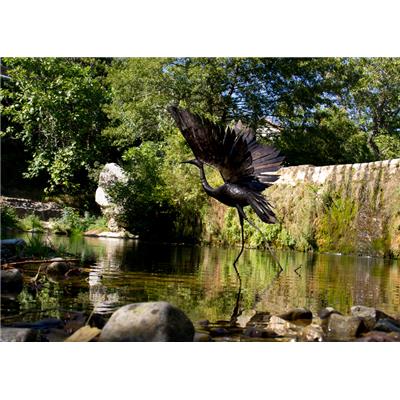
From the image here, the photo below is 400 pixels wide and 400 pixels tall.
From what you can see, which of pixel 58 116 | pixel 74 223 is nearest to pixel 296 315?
pixel 74 223

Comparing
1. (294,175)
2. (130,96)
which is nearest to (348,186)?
(294,175)

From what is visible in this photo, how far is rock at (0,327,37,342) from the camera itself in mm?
3234

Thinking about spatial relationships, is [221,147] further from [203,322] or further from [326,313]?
[203,322]

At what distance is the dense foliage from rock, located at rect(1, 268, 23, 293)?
451 inches

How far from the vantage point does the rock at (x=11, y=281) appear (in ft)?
15.5

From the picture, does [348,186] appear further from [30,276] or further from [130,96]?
[30,276]

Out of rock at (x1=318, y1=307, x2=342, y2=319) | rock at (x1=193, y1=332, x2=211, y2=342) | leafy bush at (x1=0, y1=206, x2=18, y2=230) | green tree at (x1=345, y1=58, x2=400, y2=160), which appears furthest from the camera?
green tree at (x1=345, y1=58, x2=400, y2=160)

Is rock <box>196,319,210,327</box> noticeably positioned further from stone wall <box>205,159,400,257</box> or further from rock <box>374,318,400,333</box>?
stone wall <box>205,159,400,257</box>

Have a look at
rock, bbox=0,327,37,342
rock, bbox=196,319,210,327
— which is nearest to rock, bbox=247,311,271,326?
rock, bbox=196,319,210,327

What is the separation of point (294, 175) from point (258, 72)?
4.07 metres

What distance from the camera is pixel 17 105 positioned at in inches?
778

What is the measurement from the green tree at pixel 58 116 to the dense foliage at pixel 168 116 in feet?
0.12

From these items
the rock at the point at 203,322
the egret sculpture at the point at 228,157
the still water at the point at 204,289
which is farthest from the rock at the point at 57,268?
the rock at the point at 203,322

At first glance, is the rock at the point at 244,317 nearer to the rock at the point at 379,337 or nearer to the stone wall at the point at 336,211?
the rock at the point at 379,337
